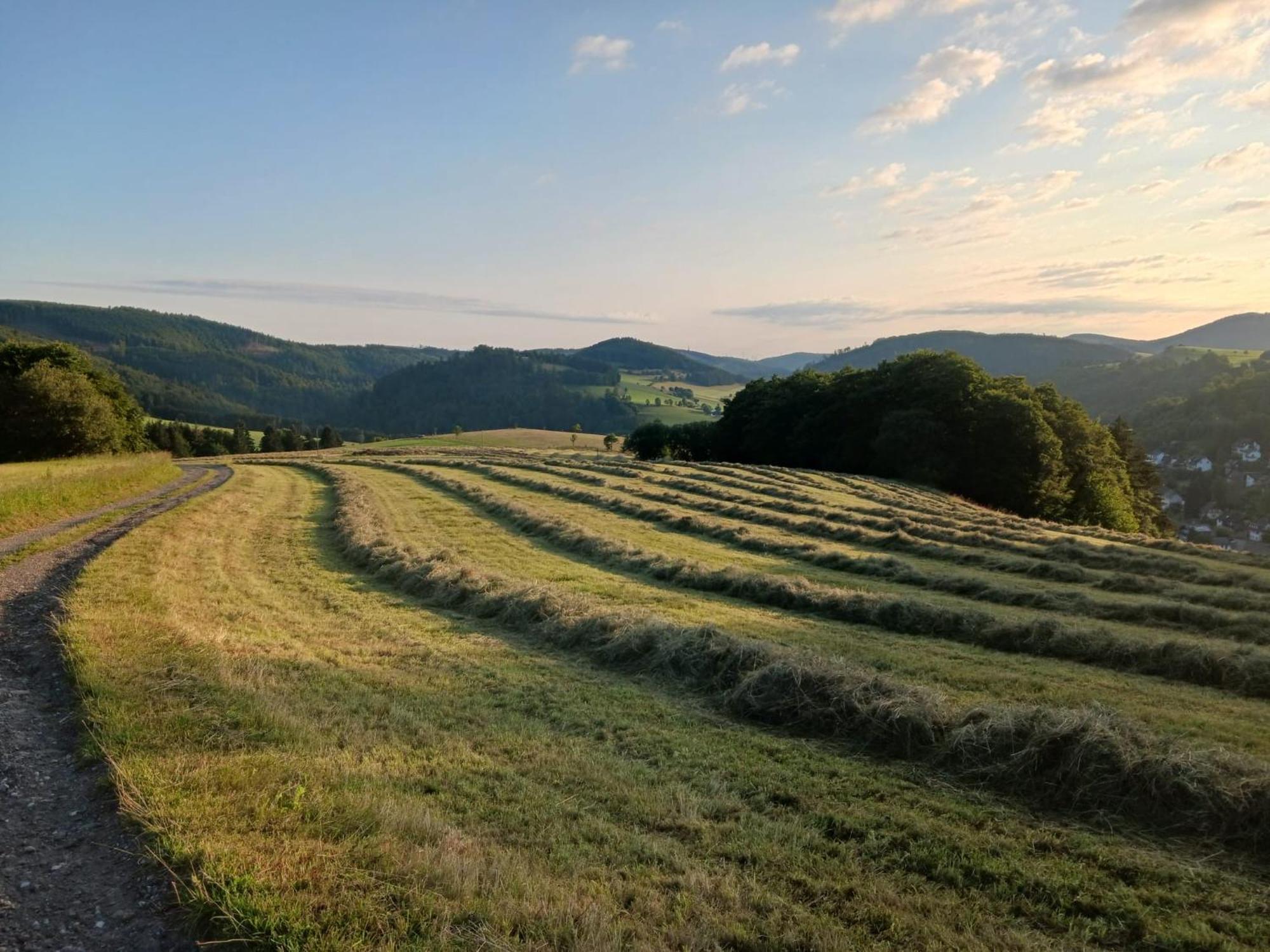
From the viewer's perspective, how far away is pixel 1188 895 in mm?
4816

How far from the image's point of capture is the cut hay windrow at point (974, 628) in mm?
10367

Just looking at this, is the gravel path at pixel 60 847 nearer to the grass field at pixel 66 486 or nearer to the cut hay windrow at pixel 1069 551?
the grass field at pixel 66 486

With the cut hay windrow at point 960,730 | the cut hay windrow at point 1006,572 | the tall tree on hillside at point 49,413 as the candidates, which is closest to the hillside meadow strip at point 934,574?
the cut hay windrow at point 1006,572

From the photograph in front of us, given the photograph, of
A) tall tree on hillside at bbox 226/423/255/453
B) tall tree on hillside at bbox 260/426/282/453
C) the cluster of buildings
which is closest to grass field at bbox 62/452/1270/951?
the cluster of buildings

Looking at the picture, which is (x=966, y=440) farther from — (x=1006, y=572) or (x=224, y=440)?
(x=224, y=440)

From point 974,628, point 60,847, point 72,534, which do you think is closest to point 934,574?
point 974,628

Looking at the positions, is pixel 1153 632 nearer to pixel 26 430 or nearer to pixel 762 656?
pixel 762 656

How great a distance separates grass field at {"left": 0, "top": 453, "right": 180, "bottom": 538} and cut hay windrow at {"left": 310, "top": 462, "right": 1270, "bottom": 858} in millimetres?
20205

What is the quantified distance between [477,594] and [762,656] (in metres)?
7.33

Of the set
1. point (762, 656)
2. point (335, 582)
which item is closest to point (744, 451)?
point (335, 582)

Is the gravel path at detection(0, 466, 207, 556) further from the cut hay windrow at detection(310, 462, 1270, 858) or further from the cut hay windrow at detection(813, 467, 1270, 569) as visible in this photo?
the cut hay windrow at detection(813, 467, 1270, 569)

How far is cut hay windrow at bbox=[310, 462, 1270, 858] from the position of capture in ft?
19.4

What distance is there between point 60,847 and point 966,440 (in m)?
58.4

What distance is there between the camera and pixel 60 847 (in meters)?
5.17
